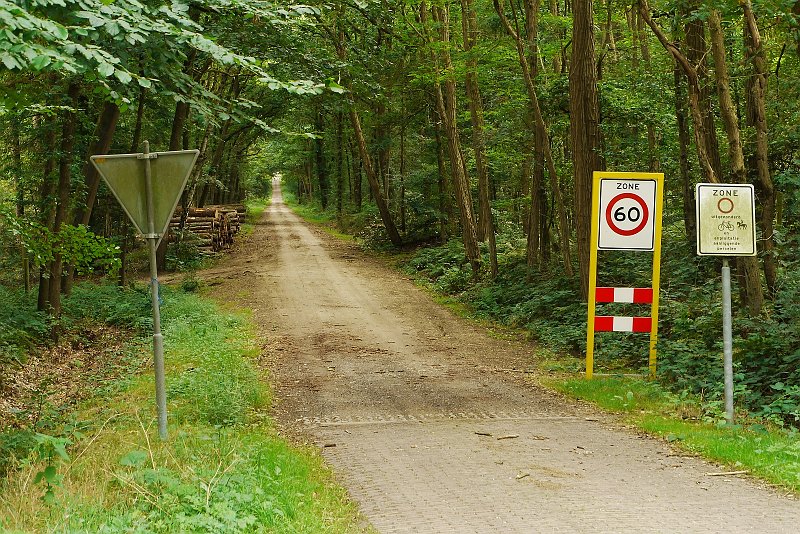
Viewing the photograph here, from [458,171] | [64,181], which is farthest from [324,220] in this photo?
[64,181]

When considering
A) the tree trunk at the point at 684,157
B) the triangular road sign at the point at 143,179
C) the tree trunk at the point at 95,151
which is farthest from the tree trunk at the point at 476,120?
the triangular road sign at the point at 143,179

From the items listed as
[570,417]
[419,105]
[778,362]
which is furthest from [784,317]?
[419,105]

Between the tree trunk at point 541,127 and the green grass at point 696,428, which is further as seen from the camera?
the tree trunk at point 541,127

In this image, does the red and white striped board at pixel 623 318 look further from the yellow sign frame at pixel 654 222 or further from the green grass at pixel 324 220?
the green grass at pixel 324 220

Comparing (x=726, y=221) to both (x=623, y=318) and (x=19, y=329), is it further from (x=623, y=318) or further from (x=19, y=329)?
(x=19, y=329)

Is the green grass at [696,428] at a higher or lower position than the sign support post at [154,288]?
lower

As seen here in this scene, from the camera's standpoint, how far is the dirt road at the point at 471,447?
5590mm

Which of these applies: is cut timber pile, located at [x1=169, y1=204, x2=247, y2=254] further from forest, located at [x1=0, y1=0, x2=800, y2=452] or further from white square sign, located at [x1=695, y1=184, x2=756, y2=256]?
white square sign, located at [x1=695, y1=184, x2=756, y2=256]

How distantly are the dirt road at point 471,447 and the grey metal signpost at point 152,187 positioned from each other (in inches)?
78.1

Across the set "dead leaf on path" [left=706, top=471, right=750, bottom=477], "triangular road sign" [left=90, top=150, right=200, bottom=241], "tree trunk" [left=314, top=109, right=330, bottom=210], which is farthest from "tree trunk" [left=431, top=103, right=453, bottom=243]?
"dead leaf on path" [left=706, top=471, right=750, bottom=477]

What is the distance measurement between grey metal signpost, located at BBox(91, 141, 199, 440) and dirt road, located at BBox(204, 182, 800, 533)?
1.98 meters

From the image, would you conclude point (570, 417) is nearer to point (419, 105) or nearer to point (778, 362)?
point (778, 362)

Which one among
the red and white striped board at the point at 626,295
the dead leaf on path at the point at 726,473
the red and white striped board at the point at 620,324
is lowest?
the dead leaf on path at the point at 726,473

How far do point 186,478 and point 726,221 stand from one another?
5770 mm
